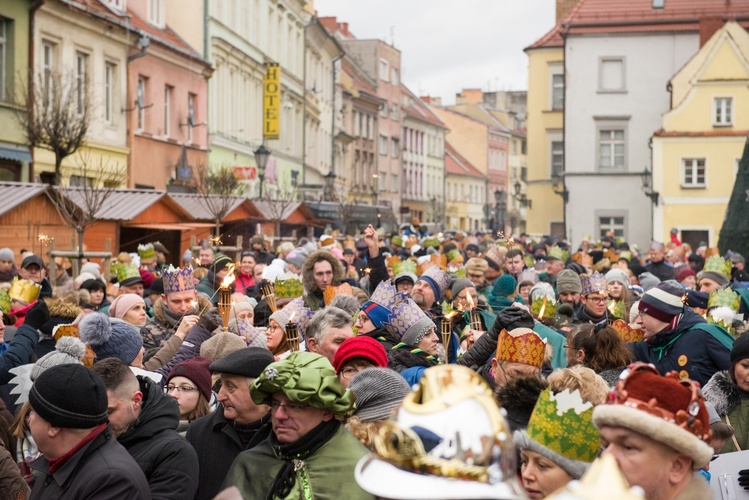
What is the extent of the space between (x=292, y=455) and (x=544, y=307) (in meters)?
5.99

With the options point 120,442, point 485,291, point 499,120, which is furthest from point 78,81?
point 499,120

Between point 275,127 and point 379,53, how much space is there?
4012 centimetres

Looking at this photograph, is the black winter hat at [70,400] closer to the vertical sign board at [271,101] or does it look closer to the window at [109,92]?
the window at [109,92]

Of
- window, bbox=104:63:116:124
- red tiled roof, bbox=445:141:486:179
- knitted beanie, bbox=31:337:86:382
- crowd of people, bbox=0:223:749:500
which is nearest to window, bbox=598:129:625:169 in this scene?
window, bbox=104:63:116:124

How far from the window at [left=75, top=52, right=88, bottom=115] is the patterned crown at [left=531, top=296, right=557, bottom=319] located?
19.2 metres

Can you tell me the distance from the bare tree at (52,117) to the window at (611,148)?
2941 cm

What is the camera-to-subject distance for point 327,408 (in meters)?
4.66

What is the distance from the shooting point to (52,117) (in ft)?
83.5

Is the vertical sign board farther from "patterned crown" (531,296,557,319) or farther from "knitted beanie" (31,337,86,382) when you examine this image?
"knitted beanie" (31,337,86,382)

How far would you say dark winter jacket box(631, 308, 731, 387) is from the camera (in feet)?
25.3

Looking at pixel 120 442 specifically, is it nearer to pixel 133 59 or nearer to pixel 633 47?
pixel 133 59

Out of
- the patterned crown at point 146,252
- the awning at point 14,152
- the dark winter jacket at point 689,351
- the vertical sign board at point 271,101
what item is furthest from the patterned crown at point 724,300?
the vertical sign board at point 271,101

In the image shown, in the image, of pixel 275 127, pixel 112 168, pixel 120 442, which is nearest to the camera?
pixel 120 442

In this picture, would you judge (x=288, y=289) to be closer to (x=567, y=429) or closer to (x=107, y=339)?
(x=107, y=339)
